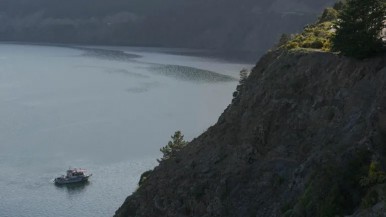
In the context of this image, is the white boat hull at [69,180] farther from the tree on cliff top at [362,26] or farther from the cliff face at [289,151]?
the tree on cliff top at [362,26]

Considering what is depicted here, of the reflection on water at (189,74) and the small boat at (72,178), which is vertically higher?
the reflection on water at (189,74)

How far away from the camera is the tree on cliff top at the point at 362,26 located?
20.5m

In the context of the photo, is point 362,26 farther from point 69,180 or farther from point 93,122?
point 93,122

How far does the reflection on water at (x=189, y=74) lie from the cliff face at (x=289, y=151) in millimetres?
104972

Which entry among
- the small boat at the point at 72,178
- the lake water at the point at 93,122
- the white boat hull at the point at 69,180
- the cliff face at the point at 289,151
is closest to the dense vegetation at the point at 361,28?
the cliff face at the point at 289,151

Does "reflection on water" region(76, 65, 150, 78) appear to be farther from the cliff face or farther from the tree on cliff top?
the tree on cliff top

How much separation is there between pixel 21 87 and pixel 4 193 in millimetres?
71710

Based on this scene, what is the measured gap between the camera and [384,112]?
17.7 meters

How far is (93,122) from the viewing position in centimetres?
9338

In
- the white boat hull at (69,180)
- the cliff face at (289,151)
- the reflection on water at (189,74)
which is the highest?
the reflection on water at (189,74)

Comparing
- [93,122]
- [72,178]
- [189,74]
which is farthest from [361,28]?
[189,74]

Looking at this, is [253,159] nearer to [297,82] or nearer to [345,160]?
[297,82]

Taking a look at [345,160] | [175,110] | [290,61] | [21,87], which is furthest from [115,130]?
[345,160]

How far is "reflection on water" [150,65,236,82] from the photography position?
A: 135 metres
